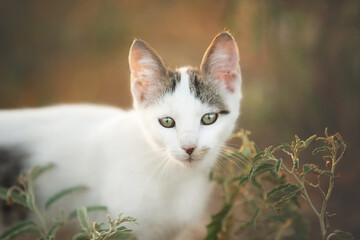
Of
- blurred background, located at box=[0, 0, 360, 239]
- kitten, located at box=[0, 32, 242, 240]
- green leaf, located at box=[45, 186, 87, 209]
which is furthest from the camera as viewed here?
blurred background, located at box=[0, 0, 360, 239]

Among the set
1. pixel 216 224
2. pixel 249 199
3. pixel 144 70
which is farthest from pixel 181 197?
pixel 144 70

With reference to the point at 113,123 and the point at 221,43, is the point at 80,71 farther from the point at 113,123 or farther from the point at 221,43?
the point at 221,43

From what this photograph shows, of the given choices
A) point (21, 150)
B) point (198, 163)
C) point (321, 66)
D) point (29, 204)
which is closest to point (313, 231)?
point (198, 163)

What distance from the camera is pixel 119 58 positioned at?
2518 millimetres

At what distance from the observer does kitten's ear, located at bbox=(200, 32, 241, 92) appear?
3.83 ft

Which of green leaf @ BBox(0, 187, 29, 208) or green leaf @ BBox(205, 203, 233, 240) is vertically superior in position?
green leaf @ BBox(0, 187, 29, 208)

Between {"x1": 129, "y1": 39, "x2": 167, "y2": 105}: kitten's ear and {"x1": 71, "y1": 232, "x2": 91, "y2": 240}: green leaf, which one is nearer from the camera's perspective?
{"x1": 71, "y1": 232, "x2": 91, "y2": 240}: green leaf

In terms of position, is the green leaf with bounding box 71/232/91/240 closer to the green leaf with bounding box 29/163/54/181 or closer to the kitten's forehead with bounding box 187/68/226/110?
the green leaf with bounding box 29/163/54/181

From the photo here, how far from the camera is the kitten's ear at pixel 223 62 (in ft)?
3.83

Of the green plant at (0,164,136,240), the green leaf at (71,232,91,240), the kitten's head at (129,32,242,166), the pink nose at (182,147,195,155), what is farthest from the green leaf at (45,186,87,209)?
the pink nose at (182,147,195,155)

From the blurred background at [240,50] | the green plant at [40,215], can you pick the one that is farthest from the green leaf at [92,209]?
the blurred background at [240,50]

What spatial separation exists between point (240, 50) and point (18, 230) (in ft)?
5.22

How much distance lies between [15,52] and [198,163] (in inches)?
69.1

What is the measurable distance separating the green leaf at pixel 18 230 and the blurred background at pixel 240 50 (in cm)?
134
